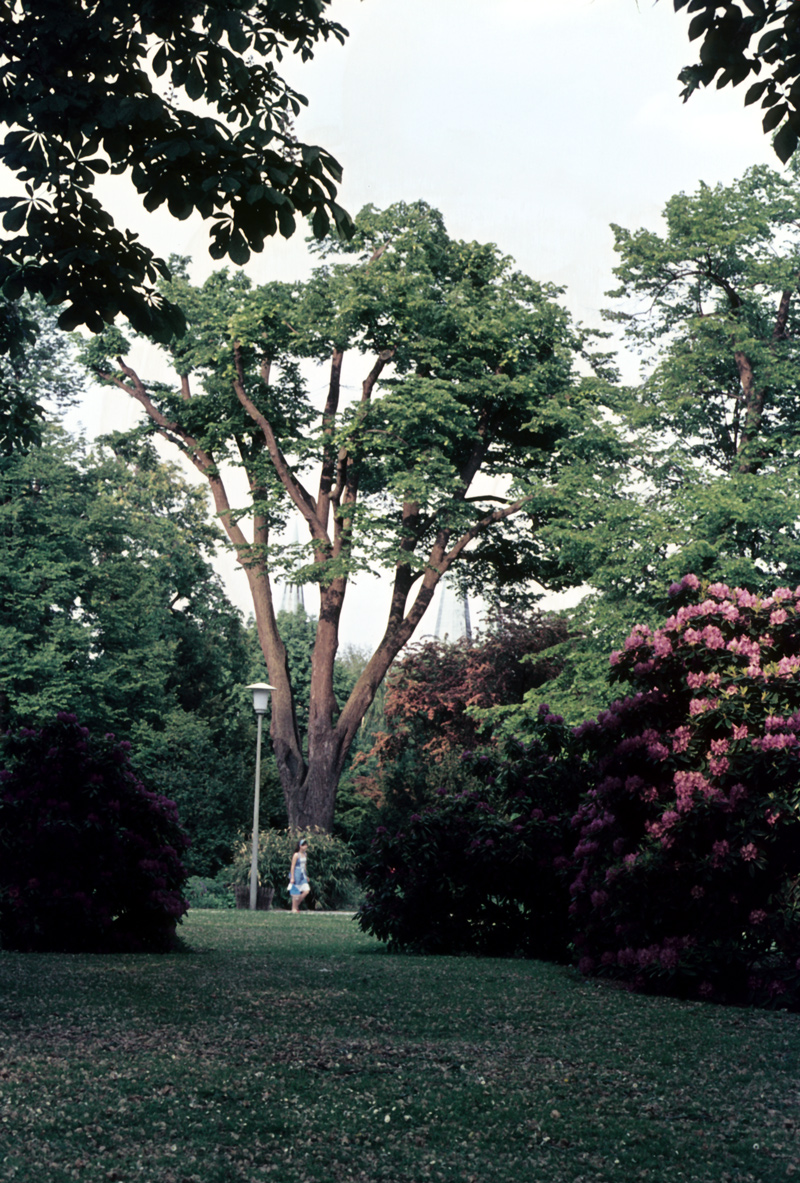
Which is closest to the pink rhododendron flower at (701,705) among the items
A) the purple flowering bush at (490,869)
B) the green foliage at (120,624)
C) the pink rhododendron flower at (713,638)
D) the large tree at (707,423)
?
the pink rhododendron flower at (713,638)

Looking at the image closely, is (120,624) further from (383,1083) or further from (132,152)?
(383,1083)

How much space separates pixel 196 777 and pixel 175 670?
6610mm

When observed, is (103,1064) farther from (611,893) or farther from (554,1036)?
(611,893)

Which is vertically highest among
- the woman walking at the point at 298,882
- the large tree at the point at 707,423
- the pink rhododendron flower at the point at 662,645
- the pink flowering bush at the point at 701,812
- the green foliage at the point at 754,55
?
the large tree at the point at 707,423

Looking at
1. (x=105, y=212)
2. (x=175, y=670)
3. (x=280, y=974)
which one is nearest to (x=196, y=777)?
(x=175, y=670)

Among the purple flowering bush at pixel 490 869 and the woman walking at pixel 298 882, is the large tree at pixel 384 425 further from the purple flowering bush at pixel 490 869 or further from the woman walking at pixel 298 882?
the purple flowering bush at pixel 490 869

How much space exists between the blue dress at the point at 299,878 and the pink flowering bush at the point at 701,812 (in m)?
12.7

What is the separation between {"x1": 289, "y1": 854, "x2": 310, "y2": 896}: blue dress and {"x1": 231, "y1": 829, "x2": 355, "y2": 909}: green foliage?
1.78 m

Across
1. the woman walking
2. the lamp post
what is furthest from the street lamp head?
the woman walking

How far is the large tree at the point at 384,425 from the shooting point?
2514cm

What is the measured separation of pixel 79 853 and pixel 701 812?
562 centimetres

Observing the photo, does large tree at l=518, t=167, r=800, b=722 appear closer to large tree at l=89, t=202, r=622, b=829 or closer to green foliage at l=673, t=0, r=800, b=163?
large tree at l=89, t=202, r=622, b=829

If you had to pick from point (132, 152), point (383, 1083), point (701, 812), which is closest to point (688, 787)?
point (701, 812)

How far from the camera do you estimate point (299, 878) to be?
20.7 m
